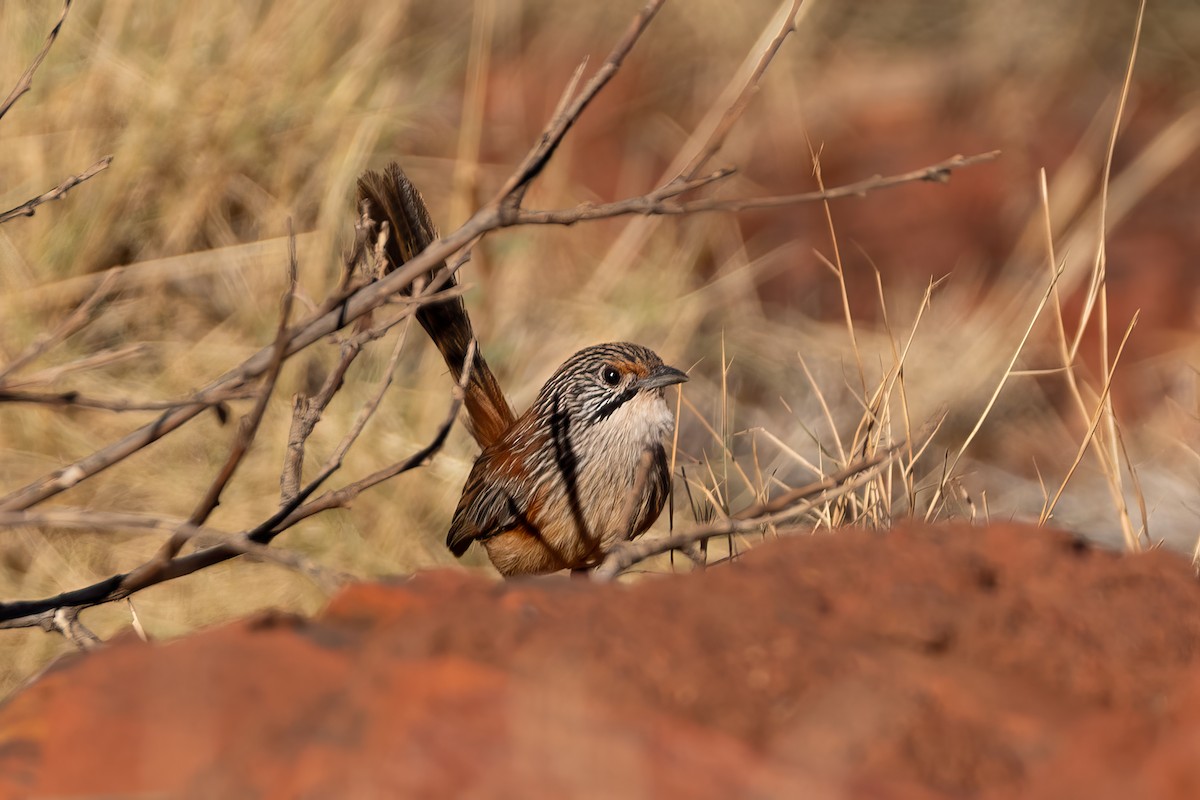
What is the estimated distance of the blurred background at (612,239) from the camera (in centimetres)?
628

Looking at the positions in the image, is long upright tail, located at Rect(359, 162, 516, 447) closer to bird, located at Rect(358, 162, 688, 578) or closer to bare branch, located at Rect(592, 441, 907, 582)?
bird, located at Rect(358, 162, 688, 578)

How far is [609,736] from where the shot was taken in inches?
73.9

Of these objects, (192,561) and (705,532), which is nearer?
(705,532)

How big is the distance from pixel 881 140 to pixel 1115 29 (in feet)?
8.29

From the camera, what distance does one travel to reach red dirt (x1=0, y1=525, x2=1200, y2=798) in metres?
1.88

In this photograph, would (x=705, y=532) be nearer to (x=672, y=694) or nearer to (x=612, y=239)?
(x=672, y=694)

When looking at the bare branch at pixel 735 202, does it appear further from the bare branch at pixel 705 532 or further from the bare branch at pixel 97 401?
the bare branch at pixel 97 401

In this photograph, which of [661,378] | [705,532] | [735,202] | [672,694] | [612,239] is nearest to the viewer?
[672,694]

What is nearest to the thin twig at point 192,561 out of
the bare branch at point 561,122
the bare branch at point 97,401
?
the bare branch at point 97,401

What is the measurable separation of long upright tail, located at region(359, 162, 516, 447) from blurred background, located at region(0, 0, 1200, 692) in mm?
872

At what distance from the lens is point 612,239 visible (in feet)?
30.5

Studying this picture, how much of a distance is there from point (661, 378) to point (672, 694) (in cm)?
277

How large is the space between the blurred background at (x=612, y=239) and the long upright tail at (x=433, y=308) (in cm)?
87

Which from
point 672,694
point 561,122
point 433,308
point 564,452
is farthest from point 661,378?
point 672,694
